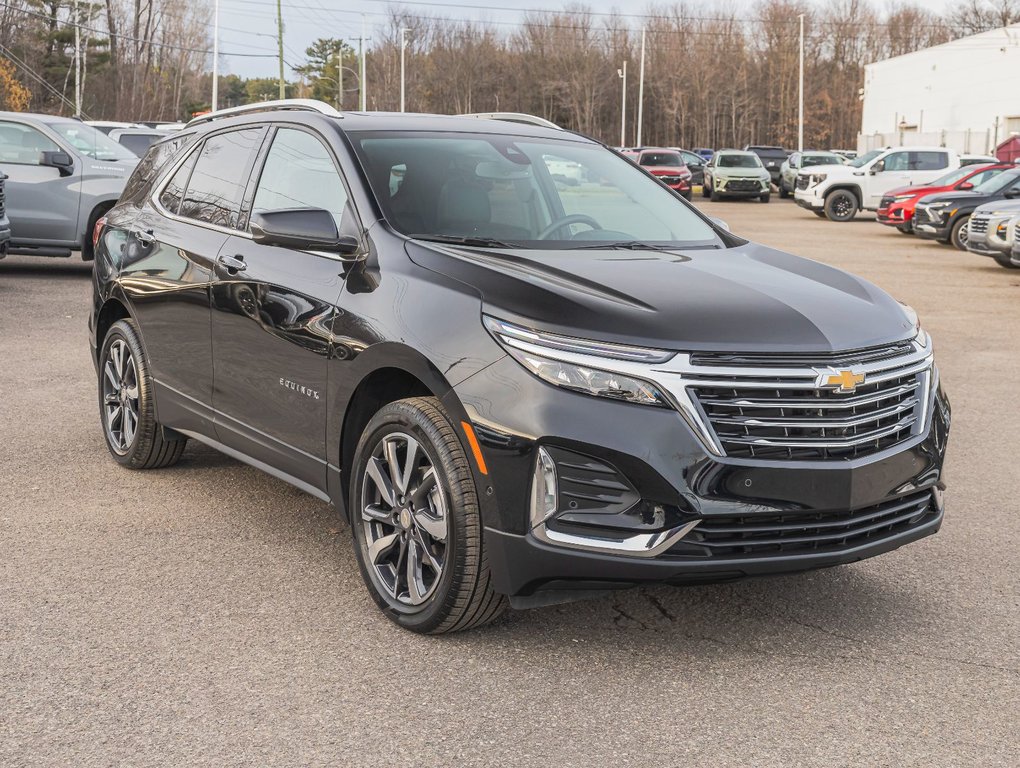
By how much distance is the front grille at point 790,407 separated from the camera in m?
3.65

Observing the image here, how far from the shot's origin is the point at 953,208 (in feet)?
77.3

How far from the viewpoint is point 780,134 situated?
109 metres

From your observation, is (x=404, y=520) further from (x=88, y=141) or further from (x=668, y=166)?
(x=668, y=166)

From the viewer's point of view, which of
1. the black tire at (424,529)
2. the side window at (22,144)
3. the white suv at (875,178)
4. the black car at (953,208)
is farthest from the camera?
the white suv at (875,178)

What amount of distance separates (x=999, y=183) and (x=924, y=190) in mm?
3733

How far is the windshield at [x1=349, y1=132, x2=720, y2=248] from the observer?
15.5ft

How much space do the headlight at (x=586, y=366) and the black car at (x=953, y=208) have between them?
67.3ft

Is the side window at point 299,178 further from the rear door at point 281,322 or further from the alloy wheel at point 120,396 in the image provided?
the alloy wheel at point 120,396

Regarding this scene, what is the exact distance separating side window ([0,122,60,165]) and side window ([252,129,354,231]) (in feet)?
37.7

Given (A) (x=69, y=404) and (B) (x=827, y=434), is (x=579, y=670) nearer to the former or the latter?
(B) (x=827, y=434)

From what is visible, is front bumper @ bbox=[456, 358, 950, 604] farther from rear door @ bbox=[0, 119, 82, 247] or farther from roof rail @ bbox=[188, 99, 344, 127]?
rear door @ bbox=[0, 119, 82, 247]

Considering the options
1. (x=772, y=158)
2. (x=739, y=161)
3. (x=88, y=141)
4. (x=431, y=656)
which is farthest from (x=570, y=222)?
(x=772, y=158)

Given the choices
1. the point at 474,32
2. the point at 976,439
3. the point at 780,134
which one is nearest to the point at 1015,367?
the point at 976,439

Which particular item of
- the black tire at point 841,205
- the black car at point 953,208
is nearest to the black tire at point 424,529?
the black car at point 953,208
